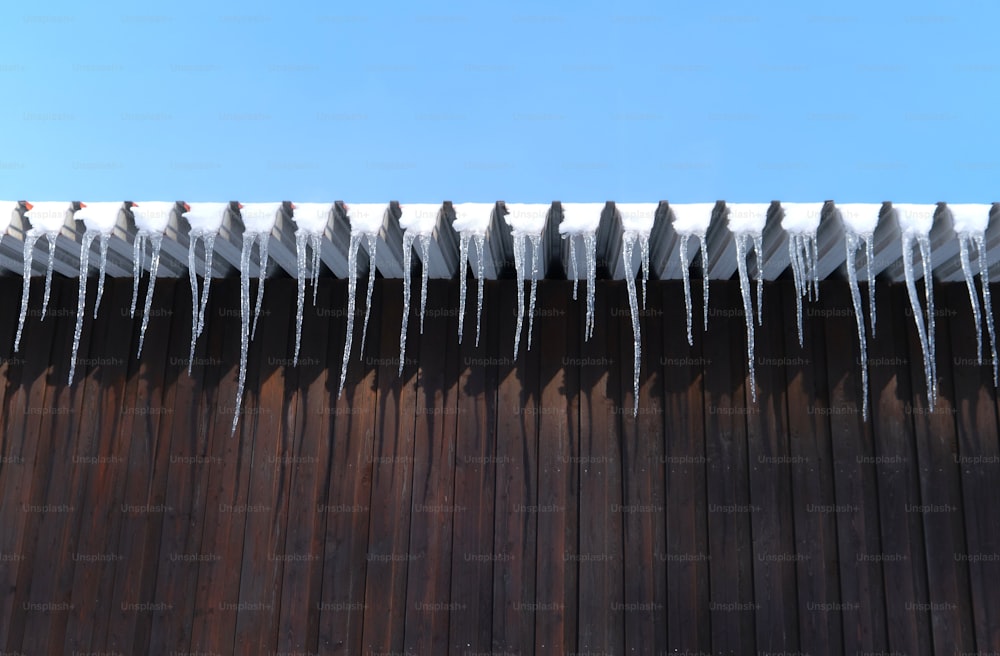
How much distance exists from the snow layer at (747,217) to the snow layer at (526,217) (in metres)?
0.77

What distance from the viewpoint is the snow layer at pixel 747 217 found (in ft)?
9.66

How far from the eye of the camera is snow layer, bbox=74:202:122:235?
3078mm

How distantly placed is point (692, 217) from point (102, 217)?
2518mm

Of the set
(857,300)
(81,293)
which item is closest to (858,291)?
(857,300)

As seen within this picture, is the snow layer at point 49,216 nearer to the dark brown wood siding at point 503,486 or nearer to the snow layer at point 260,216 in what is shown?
the snow layer at point 260,216

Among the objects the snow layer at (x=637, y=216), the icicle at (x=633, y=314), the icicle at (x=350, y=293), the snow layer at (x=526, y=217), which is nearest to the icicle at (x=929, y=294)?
the icicle at (x=633, y=314)

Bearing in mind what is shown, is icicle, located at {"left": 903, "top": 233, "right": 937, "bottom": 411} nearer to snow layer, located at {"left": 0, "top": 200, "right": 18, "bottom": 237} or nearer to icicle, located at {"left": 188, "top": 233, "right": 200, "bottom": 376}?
icicle, located at {"left": 188, "top": 233, "right": 200, "bottom": 376}

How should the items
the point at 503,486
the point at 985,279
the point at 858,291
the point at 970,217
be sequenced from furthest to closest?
the point at 503,486 → the point at 858,291 → the point at 985,279 → the point at 970,217

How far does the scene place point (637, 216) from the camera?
9.93ft

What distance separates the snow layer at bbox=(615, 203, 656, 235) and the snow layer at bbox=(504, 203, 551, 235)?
322 millimetres

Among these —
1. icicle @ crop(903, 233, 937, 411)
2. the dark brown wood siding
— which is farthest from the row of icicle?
the dark brown wood siding

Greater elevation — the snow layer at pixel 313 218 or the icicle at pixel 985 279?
the snow layer at pixel 313 218

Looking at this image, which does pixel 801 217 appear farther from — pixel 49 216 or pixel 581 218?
pixel 49 216

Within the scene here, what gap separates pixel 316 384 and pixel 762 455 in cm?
230
